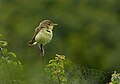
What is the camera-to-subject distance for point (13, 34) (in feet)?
49.1

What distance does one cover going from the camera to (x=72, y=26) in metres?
15.9

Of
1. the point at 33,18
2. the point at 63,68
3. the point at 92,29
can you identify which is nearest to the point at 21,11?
the point at 33,18

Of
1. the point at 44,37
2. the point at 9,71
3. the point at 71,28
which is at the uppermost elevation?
the point at 71,28

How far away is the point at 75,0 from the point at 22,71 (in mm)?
14504

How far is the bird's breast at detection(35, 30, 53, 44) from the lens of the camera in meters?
3.94

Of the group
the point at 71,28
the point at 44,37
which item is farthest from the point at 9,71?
the point at 71,28

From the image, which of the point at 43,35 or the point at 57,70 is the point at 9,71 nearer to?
the point at 57,70

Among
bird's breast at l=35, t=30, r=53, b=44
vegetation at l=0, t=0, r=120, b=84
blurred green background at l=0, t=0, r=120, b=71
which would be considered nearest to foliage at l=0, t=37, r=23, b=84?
bird's breast at l=35, t=30, r=53, b=44

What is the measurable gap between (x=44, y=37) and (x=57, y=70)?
347mm

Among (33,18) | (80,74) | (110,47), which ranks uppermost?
(33,18)

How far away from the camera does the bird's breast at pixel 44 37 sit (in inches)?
155

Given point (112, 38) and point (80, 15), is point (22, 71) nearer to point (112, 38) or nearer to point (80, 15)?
point (112, 38)

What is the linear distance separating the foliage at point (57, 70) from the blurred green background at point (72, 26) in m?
8.06

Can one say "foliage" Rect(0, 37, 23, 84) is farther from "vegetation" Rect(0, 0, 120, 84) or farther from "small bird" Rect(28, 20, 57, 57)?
"vegetation" Rect(0, 0, 120, 84)
